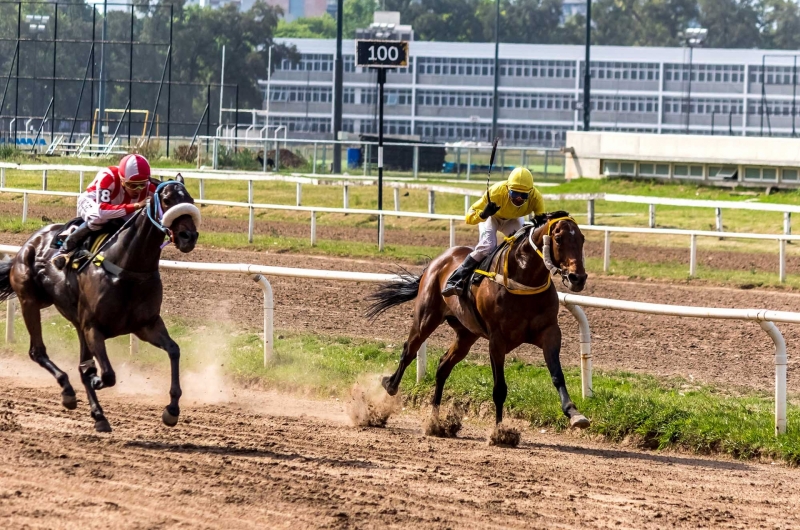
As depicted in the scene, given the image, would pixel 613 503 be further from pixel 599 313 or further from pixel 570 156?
pixel 570 156

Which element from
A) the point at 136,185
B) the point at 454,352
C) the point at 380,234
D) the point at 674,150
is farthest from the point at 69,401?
the point at 674,150

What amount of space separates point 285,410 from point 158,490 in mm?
3309

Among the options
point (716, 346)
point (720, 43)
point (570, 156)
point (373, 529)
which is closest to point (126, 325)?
point (373, 529)

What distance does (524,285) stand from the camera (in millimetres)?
7676

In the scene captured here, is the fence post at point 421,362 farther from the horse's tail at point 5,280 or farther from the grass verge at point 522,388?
the horse's tail at point 5,280

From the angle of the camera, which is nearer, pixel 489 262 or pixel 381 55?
pixel 489 262

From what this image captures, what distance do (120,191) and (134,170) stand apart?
0.21 m

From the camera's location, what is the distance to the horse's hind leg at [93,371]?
7.42 m

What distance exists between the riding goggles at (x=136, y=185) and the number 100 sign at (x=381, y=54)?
876cm

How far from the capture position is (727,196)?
24344mm

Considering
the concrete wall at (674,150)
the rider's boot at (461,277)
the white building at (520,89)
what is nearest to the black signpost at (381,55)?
the rider's boot at (461,277)

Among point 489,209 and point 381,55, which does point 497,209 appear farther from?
point 381,55

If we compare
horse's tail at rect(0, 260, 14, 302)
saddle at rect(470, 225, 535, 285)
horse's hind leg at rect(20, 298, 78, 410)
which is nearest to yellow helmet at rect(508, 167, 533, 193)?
saddle at rect(470, 225, 535, 285)

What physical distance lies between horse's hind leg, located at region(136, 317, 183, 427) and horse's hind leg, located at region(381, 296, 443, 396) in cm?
163
